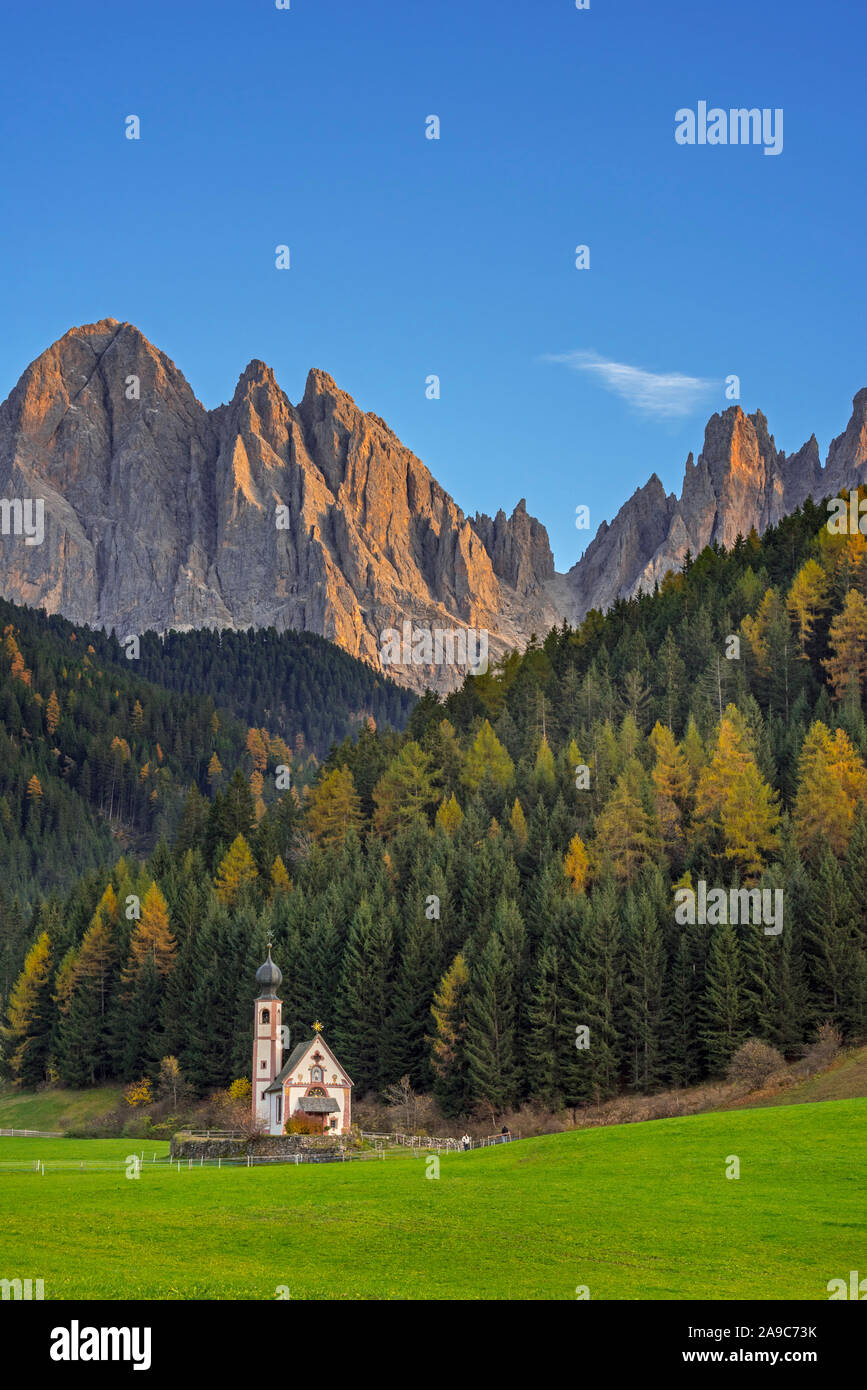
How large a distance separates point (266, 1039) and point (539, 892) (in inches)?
741

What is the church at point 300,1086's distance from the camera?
76.8 metres

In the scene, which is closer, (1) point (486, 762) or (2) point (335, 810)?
(1) point (486, 762)

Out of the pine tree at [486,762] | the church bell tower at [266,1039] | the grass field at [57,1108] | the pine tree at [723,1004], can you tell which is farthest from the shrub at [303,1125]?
the pine tree at [486,762]

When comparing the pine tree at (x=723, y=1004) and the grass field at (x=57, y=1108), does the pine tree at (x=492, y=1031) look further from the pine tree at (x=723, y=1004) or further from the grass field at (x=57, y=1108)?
the grass field at (x=57, y=1108)

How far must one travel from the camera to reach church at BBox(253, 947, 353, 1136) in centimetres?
7675

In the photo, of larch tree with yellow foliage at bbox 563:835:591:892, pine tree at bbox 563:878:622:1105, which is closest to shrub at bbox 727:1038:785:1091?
pine tree at bbox 563:878:622:1105

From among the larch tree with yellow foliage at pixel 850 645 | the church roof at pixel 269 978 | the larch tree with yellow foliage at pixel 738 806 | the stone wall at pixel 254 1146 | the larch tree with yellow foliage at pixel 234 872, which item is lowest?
the stone wall at pixel 254 1146

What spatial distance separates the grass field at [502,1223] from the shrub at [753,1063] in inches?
738

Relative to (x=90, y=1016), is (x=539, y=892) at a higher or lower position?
higher

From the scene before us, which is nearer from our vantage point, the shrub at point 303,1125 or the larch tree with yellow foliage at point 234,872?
the shrub at point 303,1125

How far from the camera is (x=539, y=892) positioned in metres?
89.3

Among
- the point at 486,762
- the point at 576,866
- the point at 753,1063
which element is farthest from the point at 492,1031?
the point at 486,762

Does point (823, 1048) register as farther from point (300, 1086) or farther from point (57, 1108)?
point (57, 1108)
